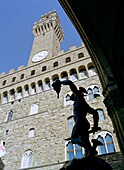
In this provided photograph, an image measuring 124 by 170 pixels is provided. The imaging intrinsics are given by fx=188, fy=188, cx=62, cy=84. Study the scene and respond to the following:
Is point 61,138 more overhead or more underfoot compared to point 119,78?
more overhead

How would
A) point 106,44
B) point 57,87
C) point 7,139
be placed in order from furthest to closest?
point 7,139 < point 106,44 < point 57,87

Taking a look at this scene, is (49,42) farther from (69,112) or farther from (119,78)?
(119,78)

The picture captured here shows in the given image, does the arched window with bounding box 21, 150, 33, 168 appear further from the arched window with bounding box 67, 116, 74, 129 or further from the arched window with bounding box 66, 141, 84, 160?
the arched window with bounding box 67, 116, 74, 129

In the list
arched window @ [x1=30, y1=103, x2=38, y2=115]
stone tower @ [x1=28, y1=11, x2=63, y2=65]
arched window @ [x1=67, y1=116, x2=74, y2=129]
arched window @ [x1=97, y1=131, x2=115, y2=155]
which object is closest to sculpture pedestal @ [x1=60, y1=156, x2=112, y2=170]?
arched window @ [x1=97, y1=131, x2=115, y2=155]

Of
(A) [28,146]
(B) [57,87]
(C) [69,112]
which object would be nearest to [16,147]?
(A) [28,146]

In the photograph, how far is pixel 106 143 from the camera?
9.70 metres

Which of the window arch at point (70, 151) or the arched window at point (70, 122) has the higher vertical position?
the arched window at point (70, 122)

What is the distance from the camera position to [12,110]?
1457 centimetres

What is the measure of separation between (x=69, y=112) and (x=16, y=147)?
13.0ft

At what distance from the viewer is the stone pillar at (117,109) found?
13.5 feet

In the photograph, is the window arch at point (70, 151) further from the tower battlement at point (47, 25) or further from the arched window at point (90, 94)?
the tower battlement at point (47, 25)

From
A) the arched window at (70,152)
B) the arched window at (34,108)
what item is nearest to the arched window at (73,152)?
the arched window at (70,152)

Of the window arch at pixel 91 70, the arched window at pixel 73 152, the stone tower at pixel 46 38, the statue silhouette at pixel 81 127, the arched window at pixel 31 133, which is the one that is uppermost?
the stone tower at pixel 46 38

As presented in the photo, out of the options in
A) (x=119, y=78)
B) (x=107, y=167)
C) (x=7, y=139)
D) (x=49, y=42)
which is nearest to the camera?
(x=107, y=167)
